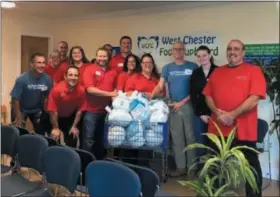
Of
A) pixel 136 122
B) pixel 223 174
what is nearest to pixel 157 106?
pixel 136 122

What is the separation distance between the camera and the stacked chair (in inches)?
72.8

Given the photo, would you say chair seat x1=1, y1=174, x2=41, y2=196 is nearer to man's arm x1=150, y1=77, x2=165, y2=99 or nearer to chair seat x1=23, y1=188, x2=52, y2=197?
chair seat x1=23, y1=188, x2=52, y2=197

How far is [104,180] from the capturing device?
190 cm

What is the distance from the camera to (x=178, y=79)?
390cm

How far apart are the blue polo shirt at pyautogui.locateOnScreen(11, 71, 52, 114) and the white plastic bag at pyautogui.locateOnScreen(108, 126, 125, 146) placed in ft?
3.32

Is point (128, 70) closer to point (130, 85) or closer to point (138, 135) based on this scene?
point (130, 85)

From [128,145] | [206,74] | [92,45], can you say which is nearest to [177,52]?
[206,74]

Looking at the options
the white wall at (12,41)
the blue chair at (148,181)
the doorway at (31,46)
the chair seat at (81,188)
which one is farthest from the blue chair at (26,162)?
the doorway at (31,46)

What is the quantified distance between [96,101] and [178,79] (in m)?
0.92

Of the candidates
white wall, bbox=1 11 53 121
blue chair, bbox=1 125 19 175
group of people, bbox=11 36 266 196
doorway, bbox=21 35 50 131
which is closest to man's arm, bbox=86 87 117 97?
group of people, bbox=11 36 266 196

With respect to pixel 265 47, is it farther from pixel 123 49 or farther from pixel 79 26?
pixel 79 26

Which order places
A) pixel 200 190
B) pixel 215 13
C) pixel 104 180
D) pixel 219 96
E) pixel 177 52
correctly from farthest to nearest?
pixel 215 13
pixel 177 52
pixel 219 96
pixel 104 180
pixel 200 190

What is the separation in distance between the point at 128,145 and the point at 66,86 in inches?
37.9

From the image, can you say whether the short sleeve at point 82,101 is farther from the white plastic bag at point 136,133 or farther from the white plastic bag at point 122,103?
the white plastic bag at point 136,133
